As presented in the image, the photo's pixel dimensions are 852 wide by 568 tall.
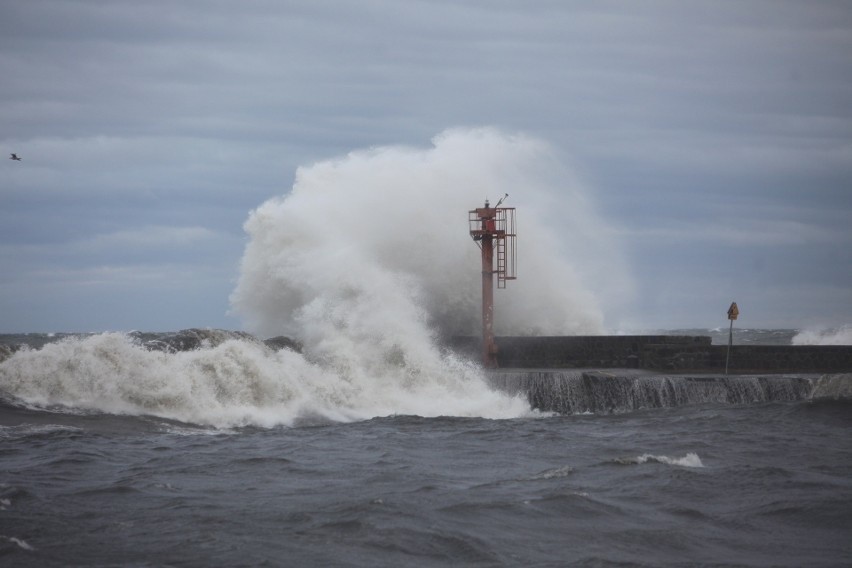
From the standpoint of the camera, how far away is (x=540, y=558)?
20.8ft

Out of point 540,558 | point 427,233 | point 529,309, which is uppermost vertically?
point 427,233

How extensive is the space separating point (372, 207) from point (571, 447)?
11978mm

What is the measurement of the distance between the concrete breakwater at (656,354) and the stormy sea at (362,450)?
5.59ft

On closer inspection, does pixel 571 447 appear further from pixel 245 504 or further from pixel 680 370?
pixel 680 370

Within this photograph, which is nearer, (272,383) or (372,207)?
(272,383)

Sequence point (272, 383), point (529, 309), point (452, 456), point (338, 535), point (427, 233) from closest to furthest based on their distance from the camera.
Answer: point (338, 535), point (452, 456), point (272, 383), point (427, 233), point (529, 309)

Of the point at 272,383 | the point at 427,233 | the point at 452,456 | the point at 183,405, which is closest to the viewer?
the point at 452,456

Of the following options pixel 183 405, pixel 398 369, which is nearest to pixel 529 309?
pixel 398 369

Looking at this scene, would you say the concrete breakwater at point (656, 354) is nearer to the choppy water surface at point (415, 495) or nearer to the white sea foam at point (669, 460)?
the choppy water surface at point (415, 495)

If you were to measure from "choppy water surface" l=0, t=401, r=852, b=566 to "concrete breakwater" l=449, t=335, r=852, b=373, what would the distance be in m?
5.72

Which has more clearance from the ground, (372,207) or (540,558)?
(372,207)

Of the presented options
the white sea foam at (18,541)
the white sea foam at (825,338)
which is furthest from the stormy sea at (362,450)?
the white sea foam at (825,338)

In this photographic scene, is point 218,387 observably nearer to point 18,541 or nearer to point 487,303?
point 487,303

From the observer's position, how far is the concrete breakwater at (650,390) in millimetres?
15828
